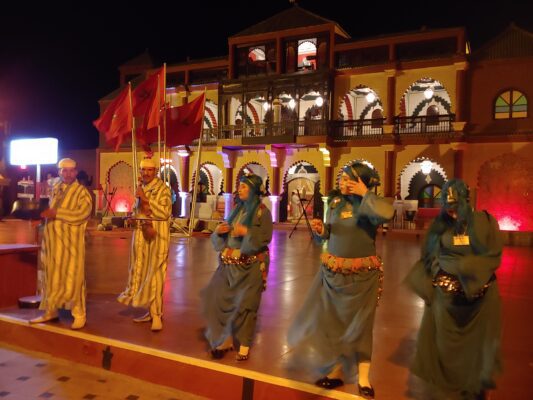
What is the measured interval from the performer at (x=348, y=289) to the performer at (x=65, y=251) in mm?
2625

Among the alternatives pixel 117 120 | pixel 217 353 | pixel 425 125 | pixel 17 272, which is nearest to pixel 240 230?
pixel 217 353

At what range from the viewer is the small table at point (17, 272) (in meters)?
6.35

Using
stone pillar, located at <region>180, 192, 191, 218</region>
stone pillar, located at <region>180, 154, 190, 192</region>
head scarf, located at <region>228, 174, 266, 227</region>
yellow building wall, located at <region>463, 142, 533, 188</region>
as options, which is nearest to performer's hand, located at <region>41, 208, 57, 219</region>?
head scarf, located at <region>228, 174, 266, 227</region>

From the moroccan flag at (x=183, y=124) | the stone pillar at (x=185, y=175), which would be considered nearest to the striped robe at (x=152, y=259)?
the moroccan flag at (x=183, y=124)

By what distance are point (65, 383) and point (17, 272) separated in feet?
8.43

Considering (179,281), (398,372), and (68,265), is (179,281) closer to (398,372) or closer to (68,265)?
(68,265)

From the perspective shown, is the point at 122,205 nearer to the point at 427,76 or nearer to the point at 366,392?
the point at 427,76

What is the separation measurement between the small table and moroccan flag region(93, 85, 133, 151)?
4.79 meters

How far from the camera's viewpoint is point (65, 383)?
→ 4523mm

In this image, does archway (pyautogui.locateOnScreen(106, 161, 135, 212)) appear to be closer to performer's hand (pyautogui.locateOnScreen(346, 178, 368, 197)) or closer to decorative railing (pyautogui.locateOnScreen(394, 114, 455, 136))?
decorative railing (pyautogui.locateOnScreen(394, 114, 455, 136))

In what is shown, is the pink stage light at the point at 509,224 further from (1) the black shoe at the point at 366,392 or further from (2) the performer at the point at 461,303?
(1) the black shoe at the point at 366,392

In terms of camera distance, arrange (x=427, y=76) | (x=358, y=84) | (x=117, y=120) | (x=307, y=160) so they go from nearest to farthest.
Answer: (x=117, y=120)
(x=427, y=76)
(x=358, y=84)
(x=307, y=160)

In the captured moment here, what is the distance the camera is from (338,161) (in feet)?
76.3

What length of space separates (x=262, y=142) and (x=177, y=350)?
19.5 meters
